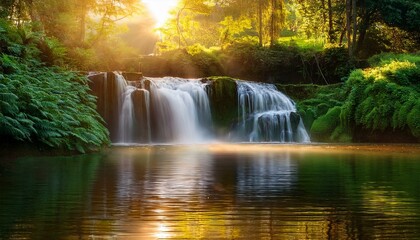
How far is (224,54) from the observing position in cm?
3991

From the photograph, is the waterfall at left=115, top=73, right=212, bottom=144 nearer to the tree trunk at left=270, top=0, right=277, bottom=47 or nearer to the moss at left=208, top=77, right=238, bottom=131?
the moss at left=208, top=77, right=238, bottom=131

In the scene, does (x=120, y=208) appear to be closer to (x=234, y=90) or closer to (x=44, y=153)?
(x=44, y=153)

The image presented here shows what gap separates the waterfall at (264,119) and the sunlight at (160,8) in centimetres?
1778

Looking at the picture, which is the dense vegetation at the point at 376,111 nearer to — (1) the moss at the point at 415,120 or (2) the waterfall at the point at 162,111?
(1) the moss at the point at 415,120

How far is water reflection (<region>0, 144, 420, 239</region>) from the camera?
4.66 m

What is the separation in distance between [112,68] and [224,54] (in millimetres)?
8639

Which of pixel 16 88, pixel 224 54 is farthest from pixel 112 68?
pixel 16 88

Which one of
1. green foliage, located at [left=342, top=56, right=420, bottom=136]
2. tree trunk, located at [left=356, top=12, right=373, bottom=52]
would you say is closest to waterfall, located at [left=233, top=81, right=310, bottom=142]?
green foliage, located at [left=342, top=56, right=420, bottom=136]

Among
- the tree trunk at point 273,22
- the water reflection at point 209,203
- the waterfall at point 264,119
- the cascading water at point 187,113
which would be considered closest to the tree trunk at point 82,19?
the cascading water at point 187,113

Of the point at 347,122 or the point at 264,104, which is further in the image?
the point at 264,104

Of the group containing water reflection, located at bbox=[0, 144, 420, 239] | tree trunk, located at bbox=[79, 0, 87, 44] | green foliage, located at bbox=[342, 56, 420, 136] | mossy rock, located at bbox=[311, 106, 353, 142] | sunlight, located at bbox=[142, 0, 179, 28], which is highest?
sunlight, located at bbox=[142, 0, 179, 28]

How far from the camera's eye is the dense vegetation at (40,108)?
13914 millimetres

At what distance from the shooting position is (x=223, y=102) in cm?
2861

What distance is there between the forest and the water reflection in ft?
18.3
